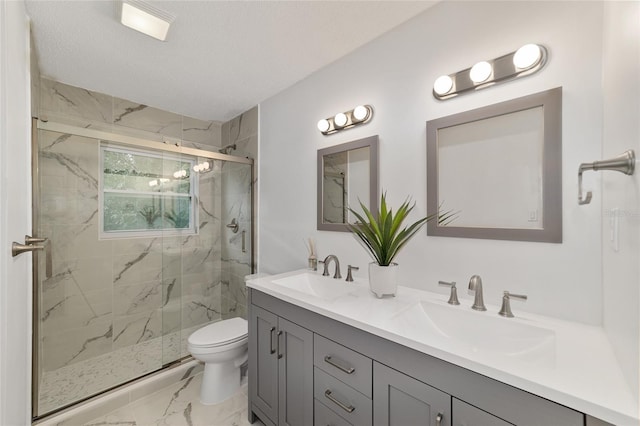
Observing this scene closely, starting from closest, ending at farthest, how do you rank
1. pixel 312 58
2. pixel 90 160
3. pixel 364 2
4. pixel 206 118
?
pixel 364 2, pixel 312 58, pixel 90 160, pixel 206 118

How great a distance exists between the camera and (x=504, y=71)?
1.14 m

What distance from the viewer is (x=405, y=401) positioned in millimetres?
895

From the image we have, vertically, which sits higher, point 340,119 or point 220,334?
point 340,119

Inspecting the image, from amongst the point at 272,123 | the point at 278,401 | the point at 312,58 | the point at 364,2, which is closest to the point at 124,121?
the point at 272,123

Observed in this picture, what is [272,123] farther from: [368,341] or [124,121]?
[368,341]

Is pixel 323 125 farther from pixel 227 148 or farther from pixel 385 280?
pixel 227 148

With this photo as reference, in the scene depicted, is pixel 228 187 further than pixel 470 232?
Yes

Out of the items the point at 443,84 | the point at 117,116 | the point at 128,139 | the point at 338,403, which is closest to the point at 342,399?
the point at 338,403

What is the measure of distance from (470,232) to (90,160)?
9.04 feet

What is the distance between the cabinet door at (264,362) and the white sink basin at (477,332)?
2.49 feet

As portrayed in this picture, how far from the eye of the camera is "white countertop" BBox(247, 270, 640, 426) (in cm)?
59

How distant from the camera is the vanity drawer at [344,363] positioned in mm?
1016

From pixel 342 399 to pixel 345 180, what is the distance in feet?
3.97

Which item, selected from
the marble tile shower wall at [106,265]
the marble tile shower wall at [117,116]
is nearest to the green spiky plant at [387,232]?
the marble tile shower wall at [106,265]
